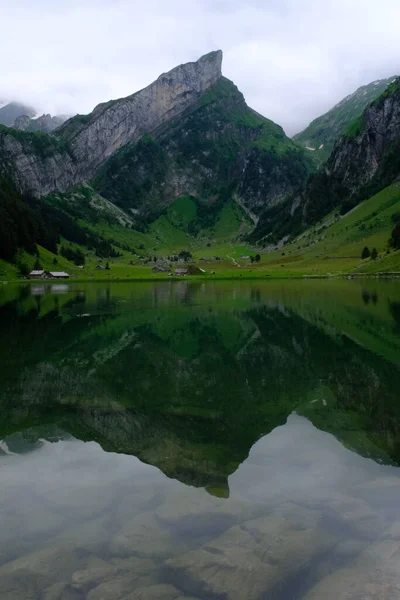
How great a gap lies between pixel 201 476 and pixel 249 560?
4.51 meters

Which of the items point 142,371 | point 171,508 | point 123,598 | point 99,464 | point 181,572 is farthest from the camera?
point 142,371

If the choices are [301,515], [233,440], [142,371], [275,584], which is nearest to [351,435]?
[233,440]

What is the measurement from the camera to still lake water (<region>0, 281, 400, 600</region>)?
31.7 feet

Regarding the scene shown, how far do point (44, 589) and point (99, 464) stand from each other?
6595 mm

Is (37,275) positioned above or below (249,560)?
below

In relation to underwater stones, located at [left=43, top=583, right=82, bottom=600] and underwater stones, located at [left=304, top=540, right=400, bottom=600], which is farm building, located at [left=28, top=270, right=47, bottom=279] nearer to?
underwater stones, located at [left=43, top=583, right=82, bottom=600]

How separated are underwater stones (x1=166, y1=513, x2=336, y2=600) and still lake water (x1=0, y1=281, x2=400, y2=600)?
4 centimetres

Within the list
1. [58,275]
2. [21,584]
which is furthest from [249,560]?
[58,275]

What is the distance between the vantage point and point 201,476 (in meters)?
14.4

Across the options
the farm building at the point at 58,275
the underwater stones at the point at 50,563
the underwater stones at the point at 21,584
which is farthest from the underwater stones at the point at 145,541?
the farm building at the point at 58,275

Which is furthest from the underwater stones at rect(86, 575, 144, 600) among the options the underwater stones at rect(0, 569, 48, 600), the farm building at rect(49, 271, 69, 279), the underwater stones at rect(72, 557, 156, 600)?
the farm building at rect(49, 271, 69, 279)

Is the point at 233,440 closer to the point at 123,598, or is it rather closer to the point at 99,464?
the point at 99,464

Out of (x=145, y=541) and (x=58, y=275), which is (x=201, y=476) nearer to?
(x=145, y=541)

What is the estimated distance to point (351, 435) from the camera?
18.3m
